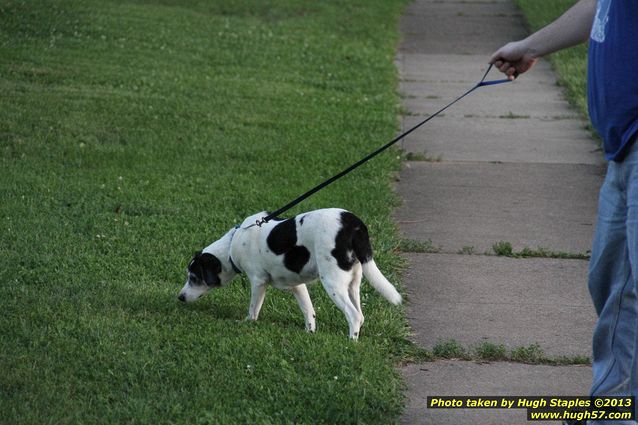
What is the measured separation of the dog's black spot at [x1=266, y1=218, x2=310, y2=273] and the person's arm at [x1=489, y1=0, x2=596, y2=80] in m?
1.55

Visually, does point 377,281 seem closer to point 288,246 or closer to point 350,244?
point 350,244

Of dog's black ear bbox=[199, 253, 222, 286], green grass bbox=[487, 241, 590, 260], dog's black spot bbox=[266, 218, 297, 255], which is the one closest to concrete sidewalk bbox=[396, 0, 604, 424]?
green grass bbox=[487, 241, 590, 260]

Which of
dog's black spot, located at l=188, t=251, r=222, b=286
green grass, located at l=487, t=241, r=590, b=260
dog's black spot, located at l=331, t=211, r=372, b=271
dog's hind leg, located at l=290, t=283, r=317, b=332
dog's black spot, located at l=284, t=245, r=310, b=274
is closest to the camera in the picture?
dog's black spot, located at l=331, t=211, r=372, b=271

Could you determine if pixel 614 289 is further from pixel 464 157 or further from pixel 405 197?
pixel 464 157

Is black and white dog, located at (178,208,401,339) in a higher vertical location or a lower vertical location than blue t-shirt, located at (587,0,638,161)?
lower

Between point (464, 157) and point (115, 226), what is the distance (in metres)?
4.24

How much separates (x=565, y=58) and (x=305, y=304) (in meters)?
11.4

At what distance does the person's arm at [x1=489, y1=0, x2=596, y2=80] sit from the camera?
4465mm

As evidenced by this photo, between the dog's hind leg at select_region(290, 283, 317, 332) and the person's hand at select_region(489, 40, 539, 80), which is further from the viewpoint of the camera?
the dog's hind leg at select_region(290, 283, 317, 332)

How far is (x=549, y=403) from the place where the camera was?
199 inches

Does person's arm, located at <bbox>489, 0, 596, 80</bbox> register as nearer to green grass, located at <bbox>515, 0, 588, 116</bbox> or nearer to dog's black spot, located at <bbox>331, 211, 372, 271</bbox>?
dog's black spot, located at <bbox>331, 211, 372, 271</bbox>

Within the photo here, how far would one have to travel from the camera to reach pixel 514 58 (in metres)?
4.78

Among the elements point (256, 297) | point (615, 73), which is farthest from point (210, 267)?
point (615, 73)

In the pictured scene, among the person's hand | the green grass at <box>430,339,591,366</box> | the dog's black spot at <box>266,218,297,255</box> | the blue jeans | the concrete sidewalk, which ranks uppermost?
the person's hand
